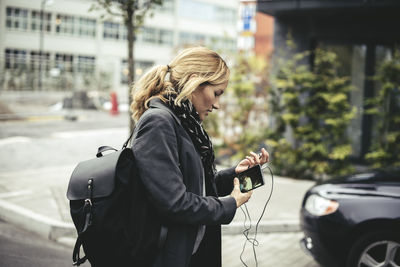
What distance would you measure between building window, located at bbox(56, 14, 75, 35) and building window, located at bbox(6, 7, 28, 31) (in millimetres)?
3124

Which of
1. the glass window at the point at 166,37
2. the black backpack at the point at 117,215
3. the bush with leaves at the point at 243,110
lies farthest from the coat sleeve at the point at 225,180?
the glass window at the point at 166,37

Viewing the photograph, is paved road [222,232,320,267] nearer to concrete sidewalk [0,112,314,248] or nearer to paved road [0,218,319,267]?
paved road [0,218,319,267]

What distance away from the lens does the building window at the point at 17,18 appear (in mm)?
41750

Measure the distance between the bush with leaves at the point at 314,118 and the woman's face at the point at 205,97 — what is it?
6756 millimetres

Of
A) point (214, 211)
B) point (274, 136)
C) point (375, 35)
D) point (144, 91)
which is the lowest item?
point (274, 136)

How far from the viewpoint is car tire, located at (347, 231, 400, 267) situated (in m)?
3.81

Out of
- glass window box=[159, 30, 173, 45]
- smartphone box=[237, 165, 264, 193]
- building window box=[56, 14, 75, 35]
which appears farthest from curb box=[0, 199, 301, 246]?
glass window box=[159, 30, 173, 45]

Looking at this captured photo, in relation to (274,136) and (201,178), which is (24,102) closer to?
(274,136)

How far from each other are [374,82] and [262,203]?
488 cm

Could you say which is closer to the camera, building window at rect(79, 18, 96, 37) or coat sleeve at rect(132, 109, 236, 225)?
coat sleeve at rect(132, 109, 236, 225)

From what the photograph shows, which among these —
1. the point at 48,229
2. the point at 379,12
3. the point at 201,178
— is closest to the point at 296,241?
the point at 48,229

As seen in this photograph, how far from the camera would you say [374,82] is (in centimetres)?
1010

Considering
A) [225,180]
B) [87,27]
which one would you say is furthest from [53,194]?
[87,27]

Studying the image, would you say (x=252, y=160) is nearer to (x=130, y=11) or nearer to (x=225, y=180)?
(x=225, y=180)
